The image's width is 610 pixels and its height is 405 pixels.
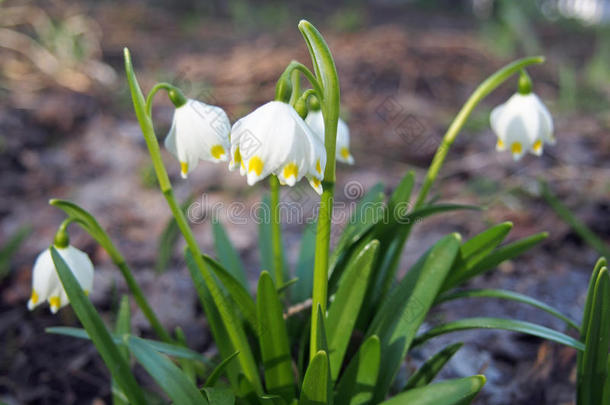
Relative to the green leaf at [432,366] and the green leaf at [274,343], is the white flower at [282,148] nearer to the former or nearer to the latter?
the green leaf at [274,343]

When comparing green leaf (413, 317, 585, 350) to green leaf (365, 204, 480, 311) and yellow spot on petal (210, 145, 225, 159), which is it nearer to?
green leaf (365, 204, 480, 311)

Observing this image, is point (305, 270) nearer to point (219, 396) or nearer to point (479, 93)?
point (219, 396)

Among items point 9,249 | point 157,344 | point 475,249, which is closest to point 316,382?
point 157,344

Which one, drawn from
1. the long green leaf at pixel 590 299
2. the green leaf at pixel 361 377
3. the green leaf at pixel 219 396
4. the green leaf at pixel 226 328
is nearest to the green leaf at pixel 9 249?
the green leaf at pixel 226 328

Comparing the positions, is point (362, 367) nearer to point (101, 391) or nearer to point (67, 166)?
point (101, 391)

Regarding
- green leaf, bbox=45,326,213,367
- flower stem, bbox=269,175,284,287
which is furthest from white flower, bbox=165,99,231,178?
green leaf, bbox=45,326,213,367

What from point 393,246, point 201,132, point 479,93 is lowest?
point 393,246

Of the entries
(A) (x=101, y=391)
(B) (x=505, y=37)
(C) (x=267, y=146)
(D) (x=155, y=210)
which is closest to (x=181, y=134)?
(C) (x=267, y=146)
